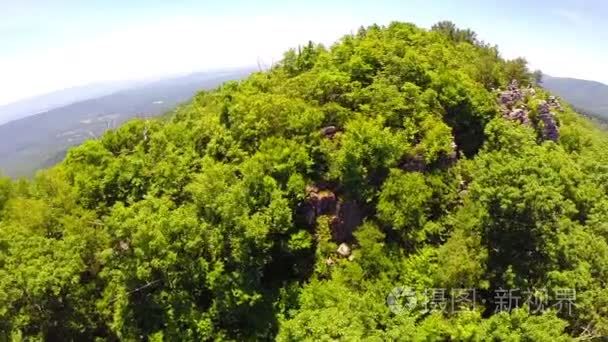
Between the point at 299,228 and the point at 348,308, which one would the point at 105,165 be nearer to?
the point at 299,228

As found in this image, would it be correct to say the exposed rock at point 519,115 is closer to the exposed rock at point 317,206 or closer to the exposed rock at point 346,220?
the exposed rock at point 346,220

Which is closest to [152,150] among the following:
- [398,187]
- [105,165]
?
[105,165]

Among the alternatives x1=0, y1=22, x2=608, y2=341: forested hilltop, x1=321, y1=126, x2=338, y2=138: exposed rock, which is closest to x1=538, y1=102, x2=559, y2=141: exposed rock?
x1=0, y1=22, x2=608, y2=341: forested hilltop

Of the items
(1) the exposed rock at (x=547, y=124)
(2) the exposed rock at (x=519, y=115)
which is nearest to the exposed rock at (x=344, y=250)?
(2) the exposed rock at (x=519, y=115)

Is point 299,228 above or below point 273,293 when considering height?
above

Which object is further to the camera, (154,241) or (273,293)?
(273,293)

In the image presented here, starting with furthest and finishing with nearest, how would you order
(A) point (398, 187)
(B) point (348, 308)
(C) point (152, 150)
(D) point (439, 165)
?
(C) point (152, 150) → (D) point (439, 165) → (A) point (398, 187) → (B) point (348, 308)
